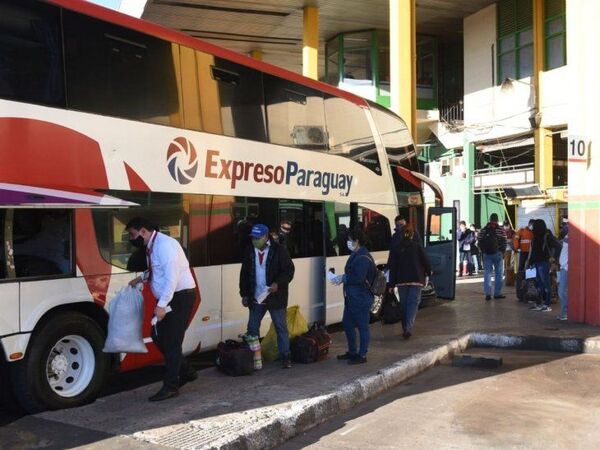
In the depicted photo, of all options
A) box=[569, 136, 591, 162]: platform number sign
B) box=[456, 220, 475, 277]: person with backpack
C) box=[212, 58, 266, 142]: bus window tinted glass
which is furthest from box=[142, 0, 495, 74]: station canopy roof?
box=[212, 58, 266, 142]: bus window tinted glass

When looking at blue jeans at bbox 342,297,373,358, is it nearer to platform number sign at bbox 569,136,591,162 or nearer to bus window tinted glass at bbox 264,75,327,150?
bus window tinted glass at bbox 264,75,327,150

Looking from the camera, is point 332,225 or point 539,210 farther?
point 539,210

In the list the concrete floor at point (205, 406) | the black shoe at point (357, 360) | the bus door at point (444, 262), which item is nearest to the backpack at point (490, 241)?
the bus door at point (444, 262)

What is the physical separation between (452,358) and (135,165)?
479 cm

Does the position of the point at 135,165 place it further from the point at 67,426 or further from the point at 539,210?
the point at 539,210

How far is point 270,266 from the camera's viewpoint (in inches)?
270

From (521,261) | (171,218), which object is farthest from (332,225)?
(521,261)

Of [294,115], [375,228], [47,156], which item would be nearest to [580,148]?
[375,228]

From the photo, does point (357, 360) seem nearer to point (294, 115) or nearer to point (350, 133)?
point (294, 115)

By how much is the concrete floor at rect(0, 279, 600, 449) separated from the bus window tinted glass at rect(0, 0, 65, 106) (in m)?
2.75

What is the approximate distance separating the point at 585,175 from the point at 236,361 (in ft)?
21.2

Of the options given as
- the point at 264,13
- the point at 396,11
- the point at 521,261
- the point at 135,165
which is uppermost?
the point at 264,13

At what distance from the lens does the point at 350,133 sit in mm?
9781

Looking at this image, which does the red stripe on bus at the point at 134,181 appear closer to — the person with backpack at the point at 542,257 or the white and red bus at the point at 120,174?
the white and red bus at the point at 120,174
